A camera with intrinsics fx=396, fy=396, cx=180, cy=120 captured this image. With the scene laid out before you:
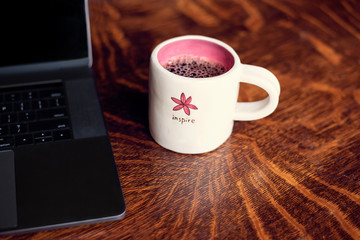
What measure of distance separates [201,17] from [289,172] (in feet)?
1.52

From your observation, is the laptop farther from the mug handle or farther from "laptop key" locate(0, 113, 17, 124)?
the mug handle

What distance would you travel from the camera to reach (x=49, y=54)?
64 centimetres

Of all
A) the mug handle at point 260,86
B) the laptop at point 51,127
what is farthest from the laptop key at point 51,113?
the mug handle at point 260,86

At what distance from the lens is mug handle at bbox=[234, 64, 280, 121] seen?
0.51 meters

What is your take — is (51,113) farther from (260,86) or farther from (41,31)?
(260,86)

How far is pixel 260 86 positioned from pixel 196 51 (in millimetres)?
108

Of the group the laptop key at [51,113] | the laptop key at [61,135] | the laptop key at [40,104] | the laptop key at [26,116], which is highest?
the laptop key at [40,104]

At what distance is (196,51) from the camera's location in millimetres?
563

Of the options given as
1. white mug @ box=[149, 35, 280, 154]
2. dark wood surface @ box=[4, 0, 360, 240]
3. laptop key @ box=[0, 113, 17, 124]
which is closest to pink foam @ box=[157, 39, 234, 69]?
white mug @ box=[149, 35, 280, 154]

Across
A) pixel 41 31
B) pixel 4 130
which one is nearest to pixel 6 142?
pixel 4 130

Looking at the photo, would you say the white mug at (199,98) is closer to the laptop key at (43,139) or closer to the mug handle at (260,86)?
the mug handle at (260,86)

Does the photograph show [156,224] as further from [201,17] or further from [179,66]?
[201,17]

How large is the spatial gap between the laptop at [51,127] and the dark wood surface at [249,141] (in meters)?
0.02

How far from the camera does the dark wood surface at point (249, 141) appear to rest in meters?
0.48
